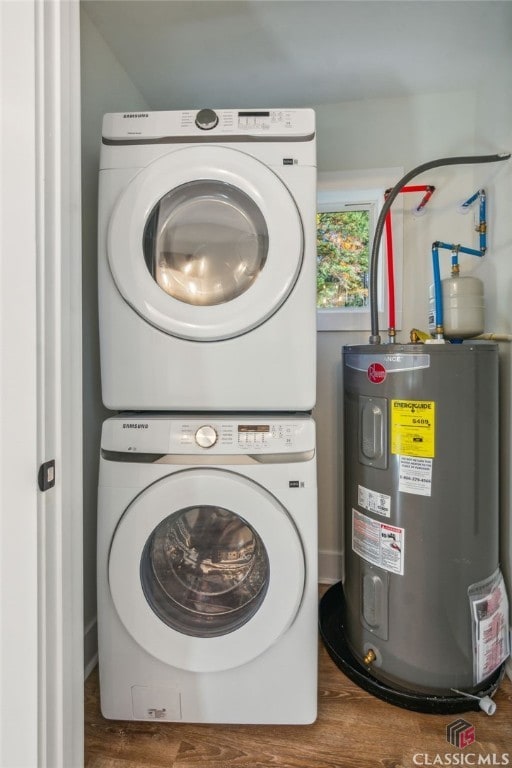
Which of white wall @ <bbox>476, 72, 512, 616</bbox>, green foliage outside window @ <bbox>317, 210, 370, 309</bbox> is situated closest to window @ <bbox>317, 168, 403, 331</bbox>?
green foliage outside window @ <bbox>317, 210, 370, 309</bbox>

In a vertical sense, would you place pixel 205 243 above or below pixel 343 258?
below

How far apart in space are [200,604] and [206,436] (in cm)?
48

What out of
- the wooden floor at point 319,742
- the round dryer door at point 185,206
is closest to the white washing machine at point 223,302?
the round dryer door at point 185,206

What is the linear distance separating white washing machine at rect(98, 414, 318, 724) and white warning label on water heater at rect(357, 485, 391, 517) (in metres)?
0.26

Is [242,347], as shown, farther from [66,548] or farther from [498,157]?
[498,157]

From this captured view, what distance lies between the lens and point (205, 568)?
1.09 metres

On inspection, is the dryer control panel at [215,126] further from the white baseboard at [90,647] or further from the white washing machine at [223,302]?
the white baseboard at [90,647]

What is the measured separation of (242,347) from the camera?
104 cm

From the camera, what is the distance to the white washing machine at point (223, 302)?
1025 mm

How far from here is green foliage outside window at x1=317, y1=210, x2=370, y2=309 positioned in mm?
1729

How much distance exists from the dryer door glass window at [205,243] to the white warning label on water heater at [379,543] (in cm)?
81

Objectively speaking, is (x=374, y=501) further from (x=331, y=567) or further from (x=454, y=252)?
(x=454, y=252)

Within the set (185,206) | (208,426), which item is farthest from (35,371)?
(185,206)
